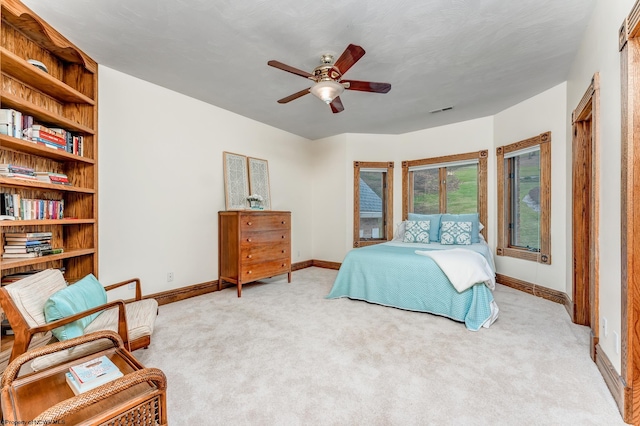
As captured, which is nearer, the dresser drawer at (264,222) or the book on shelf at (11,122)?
the book on shelf at (11,122)

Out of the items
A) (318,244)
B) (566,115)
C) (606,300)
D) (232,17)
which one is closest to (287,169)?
(318,244)

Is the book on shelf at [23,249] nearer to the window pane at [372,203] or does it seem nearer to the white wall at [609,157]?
the white wall at [609,157]

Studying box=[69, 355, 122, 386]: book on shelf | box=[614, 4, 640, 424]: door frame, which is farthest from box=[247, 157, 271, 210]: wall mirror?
box=[614, 4, 640, 424]: door frame

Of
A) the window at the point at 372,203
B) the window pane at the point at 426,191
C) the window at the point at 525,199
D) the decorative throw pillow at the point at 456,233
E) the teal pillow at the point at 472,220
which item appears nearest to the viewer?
the window at the point at 525,199

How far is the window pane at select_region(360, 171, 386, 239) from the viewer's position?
19.1ft

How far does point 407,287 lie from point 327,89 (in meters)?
2.28

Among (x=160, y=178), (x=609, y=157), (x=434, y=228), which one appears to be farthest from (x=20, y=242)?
(x=434, y=228)

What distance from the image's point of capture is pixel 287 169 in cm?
555

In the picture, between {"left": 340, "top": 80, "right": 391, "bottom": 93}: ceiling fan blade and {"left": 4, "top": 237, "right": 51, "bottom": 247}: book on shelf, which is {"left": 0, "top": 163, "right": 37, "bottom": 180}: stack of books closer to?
{"left": 4, "top": 237, "right": 51, "bottom": 247}: book on shelf

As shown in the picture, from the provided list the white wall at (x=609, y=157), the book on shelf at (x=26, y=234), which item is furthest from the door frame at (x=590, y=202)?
the book on shelf at (x=26, y=234)

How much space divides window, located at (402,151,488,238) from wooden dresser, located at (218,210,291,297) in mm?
2555

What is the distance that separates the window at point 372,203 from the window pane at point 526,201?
2.03 m

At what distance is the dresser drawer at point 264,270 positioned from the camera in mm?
4050

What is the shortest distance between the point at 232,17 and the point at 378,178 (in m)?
4.14
